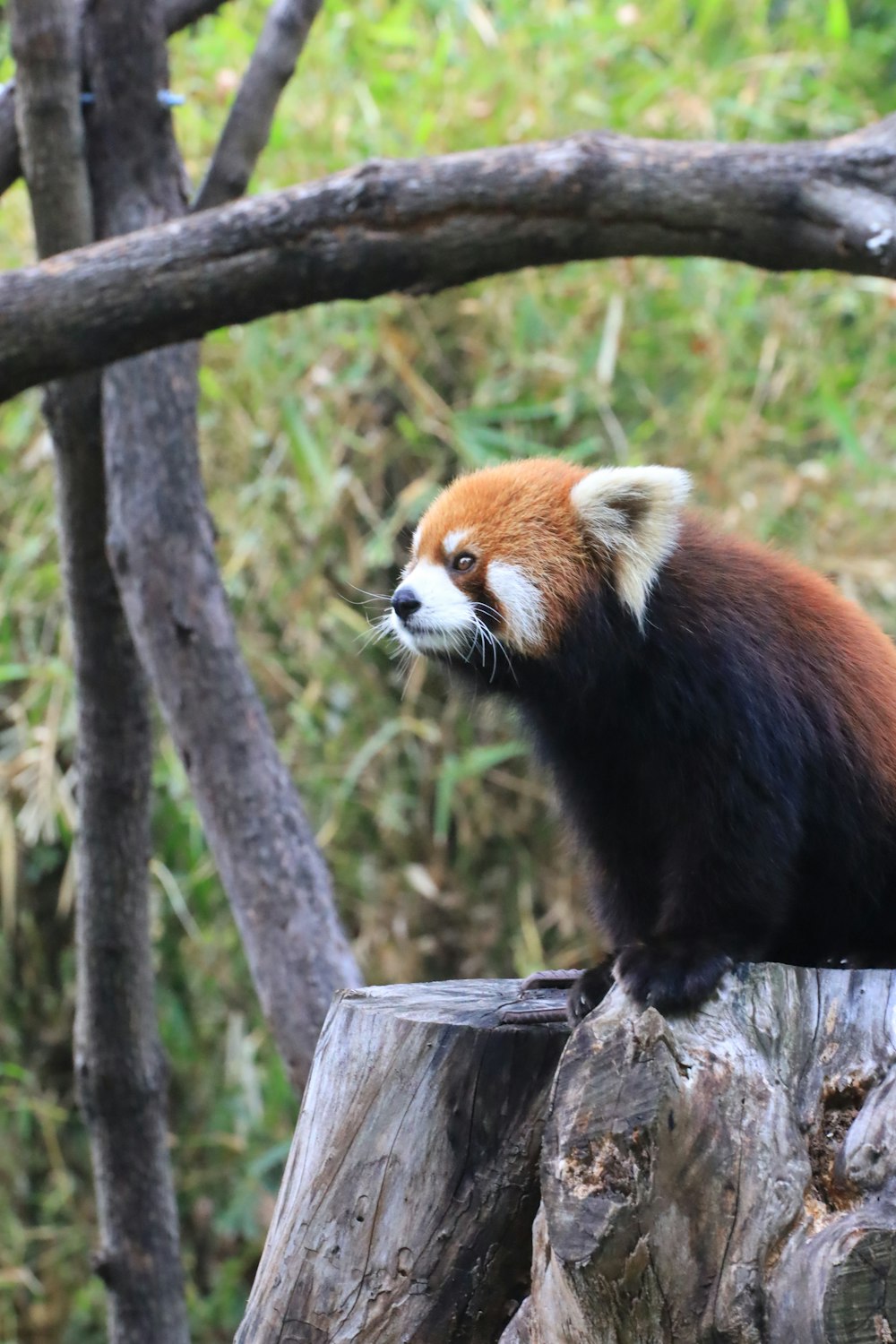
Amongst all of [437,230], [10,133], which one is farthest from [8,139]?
[437,230]

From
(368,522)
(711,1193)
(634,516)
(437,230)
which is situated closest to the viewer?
(711,1193)

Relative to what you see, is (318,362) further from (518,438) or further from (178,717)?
(178,717)

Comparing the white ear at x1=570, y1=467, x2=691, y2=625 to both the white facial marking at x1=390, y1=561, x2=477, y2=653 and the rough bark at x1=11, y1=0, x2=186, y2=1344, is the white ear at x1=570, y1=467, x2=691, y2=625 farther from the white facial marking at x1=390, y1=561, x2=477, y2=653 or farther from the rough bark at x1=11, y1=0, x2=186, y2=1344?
the rough bark at x1=11, y1=0, x2=186, y2=1344

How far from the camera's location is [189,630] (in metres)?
2.21

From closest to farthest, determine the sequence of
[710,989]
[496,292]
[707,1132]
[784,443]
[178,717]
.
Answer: [707,1132]
[710,989]
[178,717]
[496,292]
[784,443]

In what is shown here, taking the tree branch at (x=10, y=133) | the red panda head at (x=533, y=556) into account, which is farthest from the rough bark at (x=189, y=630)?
the red panda head at (x=533, y=556)

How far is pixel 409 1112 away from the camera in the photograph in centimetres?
139

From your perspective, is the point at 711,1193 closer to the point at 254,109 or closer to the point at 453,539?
the point at 453,539

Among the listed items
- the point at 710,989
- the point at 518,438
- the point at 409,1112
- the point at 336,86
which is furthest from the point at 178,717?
the point at 336,86

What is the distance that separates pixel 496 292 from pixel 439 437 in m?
0.37

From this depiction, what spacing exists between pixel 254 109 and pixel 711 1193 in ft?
6.23

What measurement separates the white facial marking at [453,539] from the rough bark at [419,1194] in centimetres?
60

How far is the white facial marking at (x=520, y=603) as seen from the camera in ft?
5.45

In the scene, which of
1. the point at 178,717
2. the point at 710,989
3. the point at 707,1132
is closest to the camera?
the point at 707,1132
